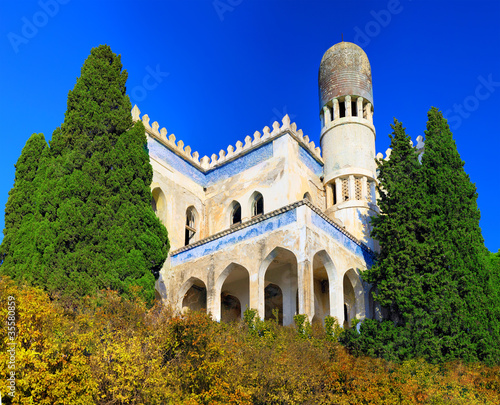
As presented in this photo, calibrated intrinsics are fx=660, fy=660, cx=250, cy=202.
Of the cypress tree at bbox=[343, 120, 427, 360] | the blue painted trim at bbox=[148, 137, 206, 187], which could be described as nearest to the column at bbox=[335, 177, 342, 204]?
the cypress tree at bbox=[343, 120, 427, 360]

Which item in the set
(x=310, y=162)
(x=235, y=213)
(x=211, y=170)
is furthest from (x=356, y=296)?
(x=211, y=170)

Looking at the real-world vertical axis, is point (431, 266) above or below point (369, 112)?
below

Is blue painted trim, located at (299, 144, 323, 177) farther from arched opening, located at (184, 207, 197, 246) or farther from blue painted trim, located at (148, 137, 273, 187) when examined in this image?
arched opening, located at (184, 207, 197, 246)

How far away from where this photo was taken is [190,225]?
81.4 ft

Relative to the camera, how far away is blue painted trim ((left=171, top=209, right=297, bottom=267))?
1946 centimetres

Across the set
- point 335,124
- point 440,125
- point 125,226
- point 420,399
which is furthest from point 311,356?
point 335,124

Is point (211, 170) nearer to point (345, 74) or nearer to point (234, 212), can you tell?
point (234, 212)

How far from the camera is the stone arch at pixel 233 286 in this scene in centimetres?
2033

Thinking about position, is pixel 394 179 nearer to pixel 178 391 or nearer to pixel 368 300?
pixel 368 300

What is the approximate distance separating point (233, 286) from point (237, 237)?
8.79 ft

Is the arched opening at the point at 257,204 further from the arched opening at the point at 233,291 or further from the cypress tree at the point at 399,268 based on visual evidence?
the cypress tree at the point at 399,268

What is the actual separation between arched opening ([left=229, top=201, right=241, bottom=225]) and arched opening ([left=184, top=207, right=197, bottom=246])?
55.5 inches

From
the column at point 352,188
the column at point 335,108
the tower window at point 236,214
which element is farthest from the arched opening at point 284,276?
the column at point 335,108

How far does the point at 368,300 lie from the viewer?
2092 centimetres
